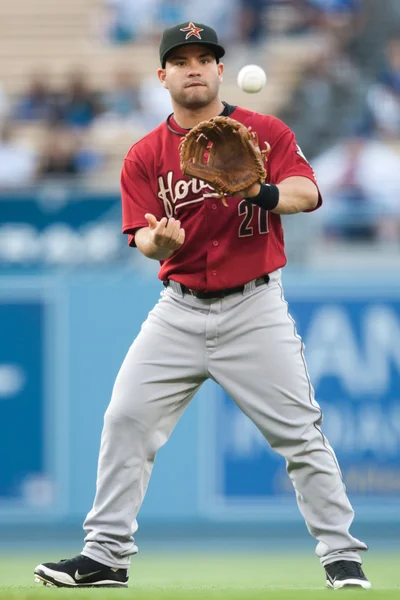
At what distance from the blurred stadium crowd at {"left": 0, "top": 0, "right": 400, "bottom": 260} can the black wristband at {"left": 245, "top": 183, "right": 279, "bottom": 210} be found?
5.09m

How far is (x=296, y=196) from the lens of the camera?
4727 millimetres

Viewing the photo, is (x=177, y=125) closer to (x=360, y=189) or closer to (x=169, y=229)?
(x=169, y=229)

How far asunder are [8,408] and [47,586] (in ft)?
14.5

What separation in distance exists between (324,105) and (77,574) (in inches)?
323

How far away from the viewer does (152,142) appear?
197 inches

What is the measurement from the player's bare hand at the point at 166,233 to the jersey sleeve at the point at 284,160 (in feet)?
1.64

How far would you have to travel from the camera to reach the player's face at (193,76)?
4.82 meters

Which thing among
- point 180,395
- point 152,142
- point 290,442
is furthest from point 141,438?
point 152,142

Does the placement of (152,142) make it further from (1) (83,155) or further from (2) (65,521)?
(1) (83,155)

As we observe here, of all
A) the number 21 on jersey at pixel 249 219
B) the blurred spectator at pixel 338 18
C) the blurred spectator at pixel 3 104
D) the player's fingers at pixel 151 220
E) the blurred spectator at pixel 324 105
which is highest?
the blurred spectator at pixel 338 18

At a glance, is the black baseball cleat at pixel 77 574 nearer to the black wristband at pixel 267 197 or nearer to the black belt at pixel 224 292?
the black belt at pixel 224 292

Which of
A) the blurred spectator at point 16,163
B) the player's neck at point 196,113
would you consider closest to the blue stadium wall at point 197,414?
the blurred spectator at point 16,163

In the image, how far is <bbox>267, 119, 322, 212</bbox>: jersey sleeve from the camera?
191 inches

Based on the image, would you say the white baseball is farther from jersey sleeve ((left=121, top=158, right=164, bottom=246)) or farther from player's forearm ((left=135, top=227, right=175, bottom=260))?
player's forearm ((left=135, top=227, right=175, bottom=260))
